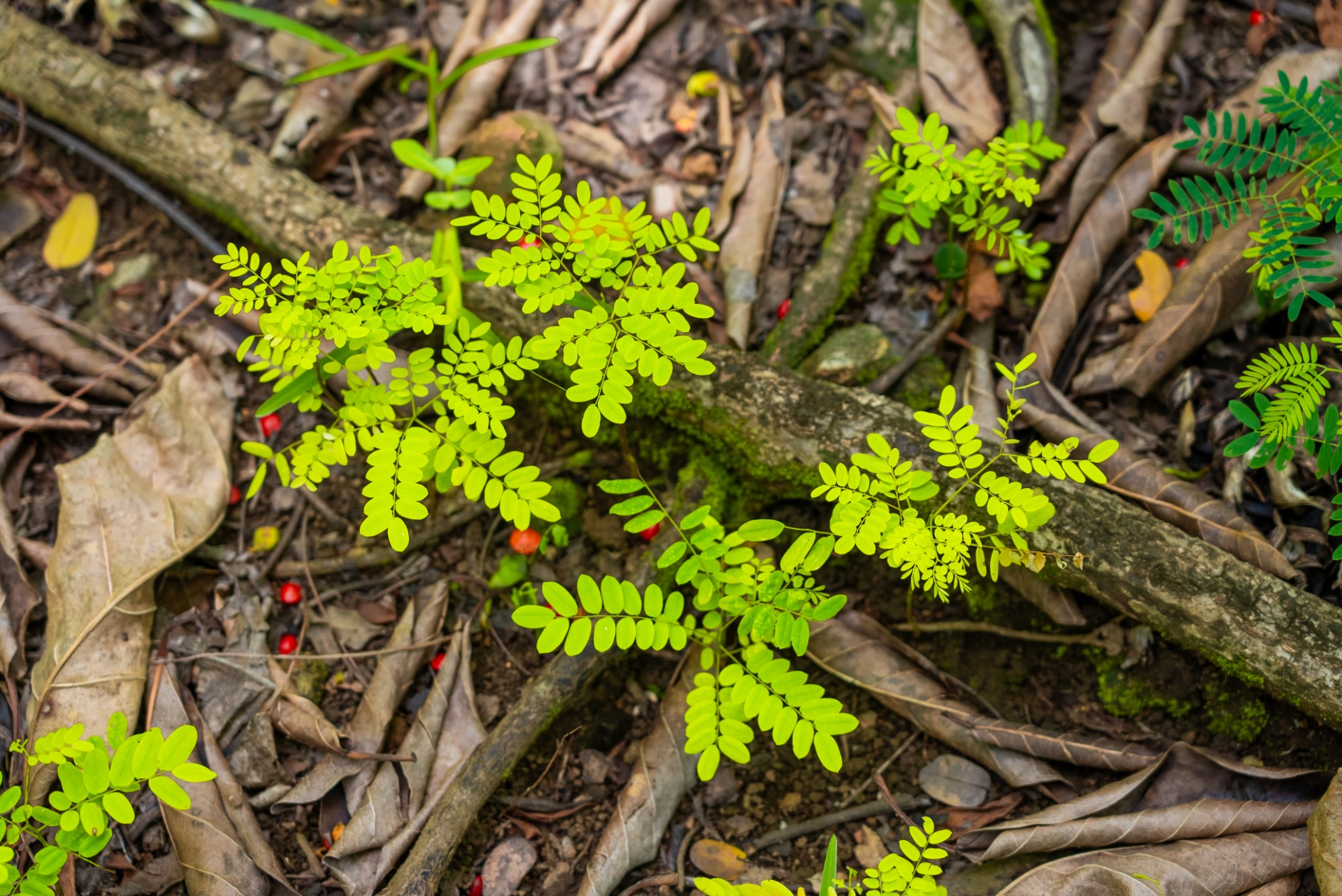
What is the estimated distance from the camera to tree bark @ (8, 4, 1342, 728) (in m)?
2.39

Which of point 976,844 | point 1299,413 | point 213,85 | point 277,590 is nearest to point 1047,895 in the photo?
point 976,844

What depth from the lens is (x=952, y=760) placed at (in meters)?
2.72

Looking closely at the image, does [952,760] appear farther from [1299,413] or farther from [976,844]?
[1299,413]

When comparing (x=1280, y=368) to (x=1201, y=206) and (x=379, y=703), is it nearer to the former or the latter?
(x=1201, y=206)

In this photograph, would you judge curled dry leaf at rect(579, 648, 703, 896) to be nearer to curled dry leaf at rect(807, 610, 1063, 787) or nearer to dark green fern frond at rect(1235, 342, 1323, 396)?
curled dry leaf at rect(807, 610, 1063, 787)

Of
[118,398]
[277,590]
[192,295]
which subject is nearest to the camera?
[277,590]

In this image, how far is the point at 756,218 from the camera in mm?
3537

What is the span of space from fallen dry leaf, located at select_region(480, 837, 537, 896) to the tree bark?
1410 millimetres

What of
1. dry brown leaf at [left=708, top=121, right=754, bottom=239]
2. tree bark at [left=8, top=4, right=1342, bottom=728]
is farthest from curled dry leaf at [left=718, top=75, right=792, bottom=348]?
tree bark at [left=8, top=4, right=1342, bottom=728]

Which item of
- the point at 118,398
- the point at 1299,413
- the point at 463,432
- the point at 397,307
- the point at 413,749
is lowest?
the point at 413,749

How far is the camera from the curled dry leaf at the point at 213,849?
2.55m

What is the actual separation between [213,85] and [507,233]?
2.59m

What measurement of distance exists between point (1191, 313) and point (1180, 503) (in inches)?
27.7

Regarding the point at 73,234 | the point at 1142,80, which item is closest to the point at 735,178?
the point at 1142,80
